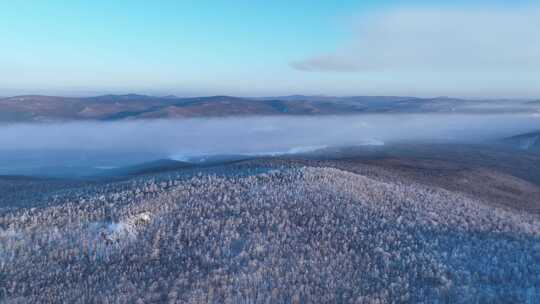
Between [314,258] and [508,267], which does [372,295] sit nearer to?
[314,258]

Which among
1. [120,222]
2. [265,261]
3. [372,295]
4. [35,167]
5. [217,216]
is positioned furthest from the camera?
[35,167]

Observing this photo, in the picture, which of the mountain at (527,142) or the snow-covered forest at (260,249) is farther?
the mountain at (527,142)

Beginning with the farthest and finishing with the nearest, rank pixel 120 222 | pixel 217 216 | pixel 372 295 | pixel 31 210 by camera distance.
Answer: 1. pixel 31 210
2. pixel 217 216
3. pixel 120 222
4. pixel 372 295

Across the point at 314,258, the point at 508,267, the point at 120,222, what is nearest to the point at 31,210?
the point at 120,222

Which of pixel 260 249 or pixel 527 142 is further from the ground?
pixel 260 249

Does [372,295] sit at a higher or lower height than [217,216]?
lower

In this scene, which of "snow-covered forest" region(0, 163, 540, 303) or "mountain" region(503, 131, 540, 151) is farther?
"mountain" region(503, 131, 540, 151)

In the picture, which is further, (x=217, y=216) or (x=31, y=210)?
(x=31, y=210)

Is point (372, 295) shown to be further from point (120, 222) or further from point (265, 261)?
point (120, 222)

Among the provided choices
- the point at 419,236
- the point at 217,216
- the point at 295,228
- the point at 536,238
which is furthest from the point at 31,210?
the point at 536,238

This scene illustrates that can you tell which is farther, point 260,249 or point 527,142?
point 527,142
